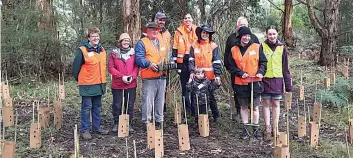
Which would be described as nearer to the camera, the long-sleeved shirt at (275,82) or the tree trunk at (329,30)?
the long-sleeved shirt at (275,82)

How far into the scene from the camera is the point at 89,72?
17.1ft

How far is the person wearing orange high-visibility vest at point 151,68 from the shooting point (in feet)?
17.8

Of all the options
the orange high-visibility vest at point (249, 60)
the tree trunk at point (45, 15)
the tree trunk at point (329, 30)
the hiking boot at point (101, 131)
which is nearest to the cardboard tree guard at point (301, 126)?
the orange high-visibility vest at point (249, 60)

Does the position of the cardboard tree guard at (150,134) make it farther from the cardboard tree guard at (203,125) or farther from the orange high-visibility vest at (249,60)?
the orange high-visibility vest at (249,60)

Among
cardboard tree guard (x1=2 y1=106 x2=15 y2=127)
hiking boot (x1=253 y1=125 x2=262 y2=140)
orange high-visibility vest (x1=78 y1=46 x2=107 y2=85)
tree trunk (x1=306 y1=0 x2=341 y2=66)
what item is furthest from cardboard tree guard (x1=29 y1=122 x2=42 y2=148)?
tree trunk (x1=306 y1=0 x2=341 y2=66)

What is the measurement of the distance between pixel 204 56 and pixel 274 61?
36.7 inches

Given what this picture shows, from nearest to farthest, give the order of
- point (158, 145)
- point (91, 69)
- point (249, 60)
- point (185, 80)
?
point (158, 145) < point (249, 60) < point (91, 69) < point (185, 80)

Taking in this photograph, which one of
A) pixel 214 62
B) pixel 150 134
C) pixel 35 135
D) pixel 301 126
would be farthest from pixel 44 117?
pixel 301 126

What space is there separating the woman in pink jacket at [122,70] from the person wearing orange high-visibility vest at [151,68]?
0.12 metres

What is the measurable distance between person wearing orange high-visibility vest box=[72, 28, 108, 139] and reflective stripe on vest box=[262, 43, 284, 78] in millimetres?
2049

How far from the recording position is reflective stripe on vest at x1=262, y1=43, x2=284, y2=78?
513 cm

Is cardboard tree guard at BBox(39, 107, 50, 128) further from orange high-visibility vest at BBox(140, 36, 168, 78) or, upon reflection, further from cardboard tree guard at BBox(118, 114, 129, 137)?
orange high-visibility vest at BBox(140, 36, 168, 78)

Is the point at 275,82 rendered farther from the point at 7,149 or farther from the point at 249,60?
the point at 7,149

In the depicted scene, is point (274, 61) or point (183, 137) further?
point (274, 61)
